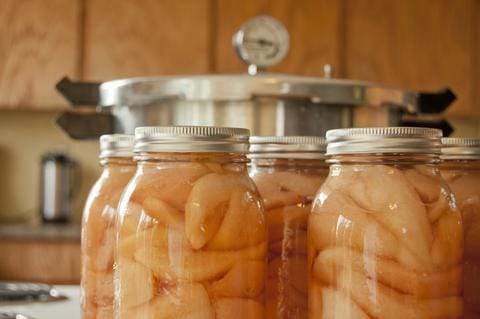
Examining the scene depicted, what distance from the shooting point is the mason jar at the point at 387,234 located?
0.43 m

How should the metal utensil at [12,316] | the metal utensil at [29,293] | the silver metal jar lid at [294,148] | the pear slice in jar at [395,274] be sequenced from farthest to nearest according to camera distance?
the metal utensil at [29,293] → the metal utensil at [12,316] → the silver metal jar lid at [294,148] → the pear slice in jar at [395,274]

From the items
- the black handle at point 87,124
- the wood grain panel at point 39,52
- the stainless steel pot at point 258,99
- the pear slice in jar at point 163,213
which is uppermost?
the wood grain panel at point 39,52

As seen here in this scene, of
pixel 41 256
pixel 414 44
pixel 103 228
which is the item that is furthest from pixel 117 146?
pixel 414 44

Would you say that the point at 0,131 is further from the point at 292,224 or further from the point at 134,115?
the point at 292,224

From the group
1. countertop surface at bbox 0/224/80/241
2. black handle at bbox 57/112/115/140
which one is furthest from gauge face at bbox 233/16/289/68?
countertop surface at bbox 0/224/80/241

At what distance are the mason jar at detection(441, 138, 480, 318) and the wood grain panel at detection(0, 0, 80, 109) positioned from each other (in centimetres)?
233

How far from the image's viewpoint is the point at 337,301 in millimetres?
449

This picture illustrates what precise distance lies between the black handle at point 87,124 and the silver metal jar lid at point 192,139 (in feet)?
1.80

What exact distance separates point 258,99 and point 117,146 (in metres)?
0.35

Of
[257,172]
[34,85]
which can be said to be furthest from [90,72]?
[257,172]

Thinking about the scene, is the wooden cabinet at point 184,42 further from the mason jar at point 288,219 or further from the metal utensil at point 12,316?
the mason jar at point 288,219

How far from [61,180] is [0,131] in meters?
0.45

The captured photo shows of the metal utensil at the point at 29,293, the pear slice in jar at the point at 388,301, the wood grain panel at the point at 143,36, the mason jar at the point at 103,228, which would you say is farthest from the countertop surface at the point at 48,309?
the wood grain panel at the point at 143,36

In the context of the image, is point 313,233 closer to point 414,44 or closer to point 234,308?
point 234,308
